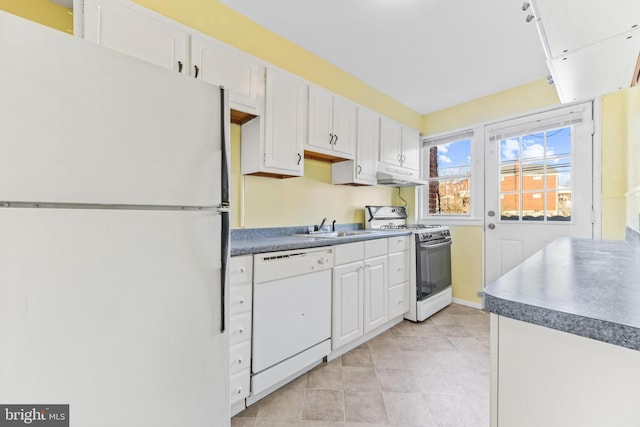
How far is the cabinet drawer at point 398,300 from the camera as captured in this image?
102 inches

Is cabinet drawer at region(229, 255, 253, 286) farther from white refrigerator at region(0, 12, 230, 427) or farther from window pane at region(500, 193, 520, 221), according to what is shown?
window pane at region(500, 193, 520, 221)

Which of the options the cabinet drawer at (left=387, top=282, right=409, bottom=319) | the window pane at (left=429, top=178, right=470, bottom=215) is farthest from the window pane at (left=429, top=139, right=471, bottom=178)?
the cabinet drawer at (left=387, top=282, right=409, bottom=319)

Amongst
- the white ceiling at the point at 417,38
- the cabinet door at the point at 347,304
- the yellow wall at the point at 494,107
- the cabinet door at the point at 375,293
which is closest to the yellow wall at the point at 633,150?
the yellow wall at the point at 494,107

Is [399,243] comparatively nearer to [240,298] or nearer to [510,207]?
[510,207]

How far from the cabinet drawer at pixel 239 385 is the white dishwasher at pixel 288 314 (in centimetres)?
4

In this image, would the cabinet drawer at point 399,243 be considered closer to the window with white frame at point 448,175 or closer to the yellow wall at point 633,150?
the window with white frame at point 448,175

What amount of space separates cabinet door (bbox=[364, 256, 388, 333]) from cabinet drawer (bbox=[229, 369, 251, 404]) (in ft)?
3.65

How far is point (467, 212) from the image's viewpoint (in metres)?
3.32

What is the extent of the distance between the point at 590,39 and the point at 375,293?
203 centimetres

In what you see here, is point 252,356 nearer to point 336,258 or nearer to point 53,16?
point 336,258

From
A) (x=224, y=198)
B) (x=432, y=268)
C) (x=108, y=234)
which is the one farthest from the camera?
(x=432, y=268)

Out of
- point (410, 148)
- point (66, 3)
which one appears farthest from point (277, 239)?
point (410, 148)

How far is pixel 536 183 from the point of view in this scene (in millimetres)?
2830

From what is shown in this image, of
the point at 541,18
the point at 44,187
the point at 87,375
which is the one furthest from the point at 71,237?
the point at 541,18
